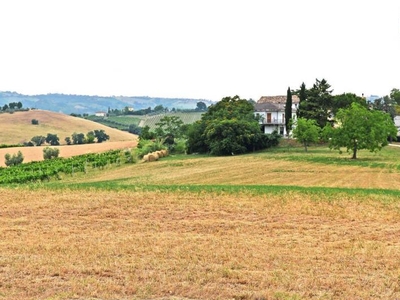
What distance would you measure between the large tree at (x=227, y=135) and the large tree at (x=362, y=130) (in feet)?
60.2

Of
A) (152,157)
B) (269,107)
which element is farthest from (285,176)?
(269,107)

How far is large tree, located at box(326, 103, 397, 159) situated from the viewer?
53.2m

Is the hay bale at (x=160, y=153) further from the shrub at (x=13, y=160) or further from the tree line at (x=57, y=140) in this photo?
the tree line at (x=57, y=140)

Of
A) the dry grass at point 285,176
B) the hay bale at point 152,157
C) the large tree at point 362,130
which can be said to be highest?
the large tree at point 362,130

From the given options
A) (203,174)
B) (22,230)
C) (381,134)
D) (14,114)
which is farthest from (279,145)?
(14,114)

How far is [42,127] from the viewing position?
153m

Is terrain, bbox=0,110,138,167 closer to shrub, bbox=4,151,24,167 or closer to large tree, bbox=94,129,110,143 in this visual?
large tree, bbox=94,129,110,143

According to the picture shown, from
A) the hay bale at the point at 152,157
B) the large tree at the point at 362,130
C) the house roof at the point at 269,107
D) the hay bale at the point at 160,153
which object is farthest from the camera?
the house roof at the point at 269,107

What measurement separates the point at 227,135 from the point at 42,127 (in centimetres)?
9558

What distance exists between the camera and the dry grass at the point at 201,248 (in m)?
10.5

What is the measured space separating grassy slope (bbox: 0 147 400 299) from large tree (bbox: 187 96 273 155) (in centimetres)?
4326

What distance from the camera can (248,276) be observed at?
11.3 m

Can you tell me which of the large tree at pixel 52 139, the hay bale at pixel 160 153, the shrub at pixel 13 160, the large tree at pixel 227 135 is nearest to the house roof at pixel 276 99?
the large tree at pixel 227 135

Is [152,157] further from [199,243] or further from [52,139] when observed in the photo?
[52,139]
